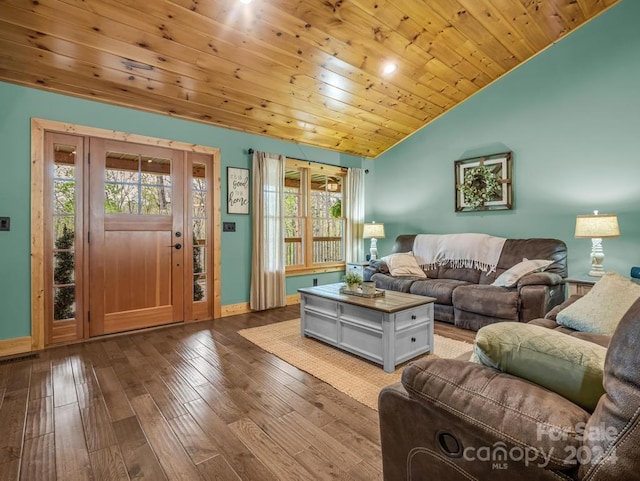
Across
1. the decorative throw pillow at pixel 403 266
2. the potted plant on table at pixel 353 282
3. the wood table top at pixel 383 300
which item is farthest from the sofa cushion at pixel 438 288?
the potted plant on table at pixel 353 282

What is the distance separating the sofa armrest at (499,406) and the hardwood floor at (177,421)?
0.78 m

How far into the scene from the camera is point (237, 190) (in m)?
4.32

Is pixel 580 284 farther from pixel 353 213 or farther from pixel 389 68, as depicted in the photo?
pixel 353 213

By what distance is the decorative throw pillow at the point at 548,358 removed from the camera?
0.87m

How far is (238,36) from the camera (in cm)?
286

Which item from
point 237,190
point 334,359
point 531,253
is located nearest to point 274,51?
point 237,190

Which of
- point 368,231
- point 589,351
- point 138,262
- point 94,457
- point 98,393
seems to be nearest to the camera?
point 589,351

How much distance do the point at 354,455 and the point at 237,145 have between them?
377cm

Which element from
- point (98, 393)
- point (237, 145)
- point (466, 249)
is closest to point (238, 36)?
point (237, 145)

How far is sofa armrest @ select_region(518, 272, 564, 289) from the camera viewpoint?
327 centimetres

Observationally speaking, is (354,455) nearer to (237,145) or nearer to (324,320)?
(324,320)

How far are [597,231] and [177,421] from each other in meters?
3.90

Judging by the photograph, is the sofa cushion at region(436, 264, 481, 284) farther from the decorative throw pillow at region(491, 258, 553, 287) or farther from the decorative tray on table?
the decorative tray on table

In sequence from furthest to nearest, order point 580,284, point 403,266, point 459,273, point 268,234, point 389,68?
point 268,234 → point 403,266 → point 459,273 → point 389,68 → point 580,284
